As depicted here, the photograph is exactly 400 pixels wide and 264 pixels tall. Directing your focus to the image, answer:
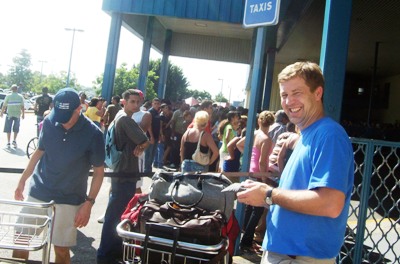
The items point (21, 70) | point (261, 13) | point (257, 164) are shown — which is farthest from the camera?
point (21, 70)

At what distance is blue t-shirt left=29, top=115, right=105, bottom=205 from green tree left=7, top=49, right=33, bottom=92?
143m

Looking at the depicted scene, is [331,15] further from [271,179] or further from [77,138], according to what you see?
[77,138]

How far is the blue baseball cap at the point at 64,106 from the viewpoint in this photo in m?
3.38

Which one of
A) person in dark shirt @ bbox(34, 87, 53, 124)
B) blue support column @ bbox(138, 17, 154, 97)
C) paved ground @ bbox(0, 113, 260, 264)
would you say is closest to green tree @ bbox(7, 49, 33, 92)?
blue support column @ bbox(138, 17, 154, 97)

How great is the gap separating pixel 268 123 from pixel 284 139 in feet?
2.09

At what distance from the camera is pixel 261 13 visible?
413 cm

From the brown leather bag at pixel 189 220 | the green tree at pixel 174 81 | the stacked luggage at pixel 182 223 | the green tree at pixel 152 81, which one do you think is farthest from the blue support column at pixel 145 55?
the green tree at pixel 174 81

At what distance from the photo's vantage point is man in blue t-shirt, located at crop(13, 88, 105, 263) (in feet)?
11.2

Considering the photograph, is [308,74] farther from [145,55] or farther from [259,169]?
[145,55]

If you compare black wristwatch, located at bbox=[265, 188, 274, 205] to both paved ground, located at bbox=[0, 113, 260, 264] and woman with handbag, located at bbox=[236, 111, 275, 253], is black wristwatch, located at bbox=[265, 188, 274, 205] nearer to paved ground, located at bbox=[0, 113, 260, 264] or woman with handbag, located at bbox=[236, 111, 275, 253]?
paved ground, located at bbox=[0, 113, 260, 264]

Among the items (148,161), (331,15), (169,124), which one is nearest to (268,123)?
(331,15)

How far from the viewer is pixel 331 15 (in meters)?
4.04

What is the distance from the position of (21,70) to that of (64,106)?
15959 centimetres

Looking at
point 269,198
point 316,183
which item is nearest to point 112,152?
point 269,198
